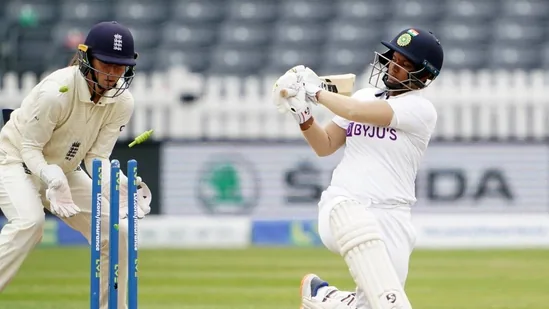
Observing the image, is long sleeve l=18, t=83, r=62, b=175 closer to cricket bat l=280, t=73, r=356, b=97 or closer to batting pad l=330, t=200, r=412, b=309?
cricket bat l=280, t=73, r=356, b=97

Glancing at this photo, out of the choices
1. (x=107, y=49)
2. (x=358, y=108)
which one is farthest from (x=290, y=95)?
(x=107, y=49)

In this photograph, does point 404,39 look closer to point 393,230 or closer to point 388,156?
point 388,156

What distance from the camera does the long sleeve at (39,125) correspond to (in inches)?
189

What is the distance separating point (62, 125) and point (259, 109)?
7.05 meters

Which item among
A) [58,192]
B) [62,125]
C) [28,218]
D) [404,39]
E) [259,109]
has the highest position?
[404,39]

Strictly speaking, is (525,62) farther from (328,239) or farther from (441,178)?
(328,239)

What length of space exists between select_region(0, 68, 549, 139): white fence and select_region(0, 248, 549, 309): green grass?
1768 mm

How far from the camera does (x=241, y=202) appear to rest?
1150cm

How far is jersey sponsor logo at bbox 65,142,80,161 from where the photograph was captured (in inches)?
198

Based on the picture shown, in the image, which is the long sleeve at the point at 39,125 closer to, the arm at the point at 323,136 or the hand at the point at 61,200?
the hand at the point at 61,200

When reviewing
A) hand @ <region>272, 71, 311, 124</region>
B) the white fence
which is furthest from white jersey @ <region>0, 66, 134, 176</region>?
the white fence

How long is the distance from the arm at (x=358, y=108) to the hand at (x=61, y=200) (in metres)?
1.10

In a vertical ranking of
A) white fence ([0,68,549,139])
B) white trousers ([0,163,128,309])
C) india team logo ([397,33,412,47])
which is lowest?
white fence ([0,68,549,139])

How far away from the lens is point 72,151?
5059 millimetres
